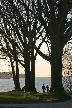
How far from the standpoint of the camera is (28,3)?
3156 cm

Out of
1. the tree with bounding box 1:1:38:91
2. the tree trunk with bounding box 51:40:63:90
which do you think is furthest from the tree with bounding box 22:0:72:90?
A: the tree with bounding box 1:1:38:91

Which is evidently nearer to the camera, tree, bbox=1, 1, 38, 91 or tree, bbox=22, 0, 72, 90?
tree, bbox=22, 0, 72, 90

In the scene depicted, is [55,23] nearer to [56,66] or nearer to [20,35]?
[56,66]

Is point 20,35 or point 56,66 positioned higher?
point 20,35

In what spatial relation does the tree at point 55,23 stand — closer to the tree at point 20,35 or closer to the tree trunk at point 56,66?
the tree trunk at point 56,66

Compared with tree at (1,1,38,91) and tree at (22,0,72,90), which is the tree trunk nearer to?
tree at (22,0,72,90)

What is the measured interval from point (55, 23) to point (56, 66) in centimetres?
443

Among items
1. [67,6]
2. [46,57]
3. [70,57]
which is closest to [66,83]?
[70,57]

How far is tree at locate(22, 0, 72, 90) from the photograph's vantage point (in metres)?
29.7

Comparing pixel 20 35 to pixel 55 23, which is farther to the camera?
pixel 20 35

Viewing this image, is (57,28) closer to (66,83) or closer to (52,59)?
(52,59)

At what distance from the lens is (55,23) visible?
102 feet

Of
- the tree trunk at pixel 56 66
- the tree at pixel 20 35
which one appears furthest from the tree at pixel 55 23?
the tree at pixel 20 35

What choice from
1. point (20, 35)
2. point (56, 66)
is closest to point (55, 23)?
point (56, 66)
